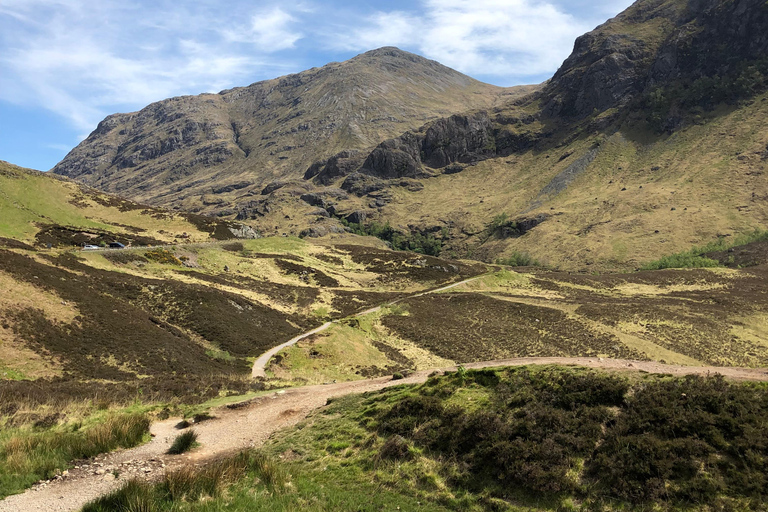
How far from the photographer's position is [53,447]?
1195cm

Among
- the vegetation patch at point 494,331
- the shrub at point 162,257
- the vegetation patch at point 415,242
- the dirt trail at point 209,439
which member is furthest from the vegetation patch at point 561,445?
the vegetation patch at point 415,242

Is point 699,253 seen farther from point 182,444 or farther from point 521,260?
point 182,444

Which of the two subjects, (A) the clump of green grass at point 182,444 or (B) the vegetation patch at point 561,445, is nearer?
(B) the vegetation patch at point 561,445

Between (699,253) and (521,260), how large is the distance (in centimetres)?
4997

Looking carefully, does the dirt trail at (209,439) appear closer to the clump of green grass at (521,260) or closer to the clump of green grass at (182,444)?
the clump of green grass at (182,444)

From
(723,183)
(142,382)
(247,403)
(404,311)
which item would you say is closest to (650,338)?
(404,311)

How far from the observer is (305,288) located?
6319 centimetres

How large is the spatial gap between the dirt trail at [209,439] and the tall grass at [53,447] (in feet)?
1.27

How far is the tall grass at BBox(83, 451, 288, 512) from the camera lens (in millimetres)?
8245

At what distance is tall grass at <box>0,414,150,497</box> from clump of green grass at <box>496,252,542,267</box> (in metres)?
137

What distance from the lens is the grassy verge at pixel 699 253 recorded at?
357 ft

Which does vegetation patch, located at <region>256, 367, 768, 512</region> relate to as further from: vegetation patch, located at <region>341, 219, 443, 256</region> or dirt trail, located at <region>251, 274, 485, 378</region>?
vegetation patch, located at <region>341, 219, 443, 256</region>

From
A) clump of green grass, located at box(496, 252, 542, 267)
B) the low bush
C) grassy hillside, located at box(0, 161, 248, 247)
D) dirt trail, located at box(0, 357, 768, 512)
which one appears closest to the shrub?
grassy hillside, located at box(0, 161, 248, 247)

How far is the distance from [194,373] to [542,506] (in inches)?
1009
